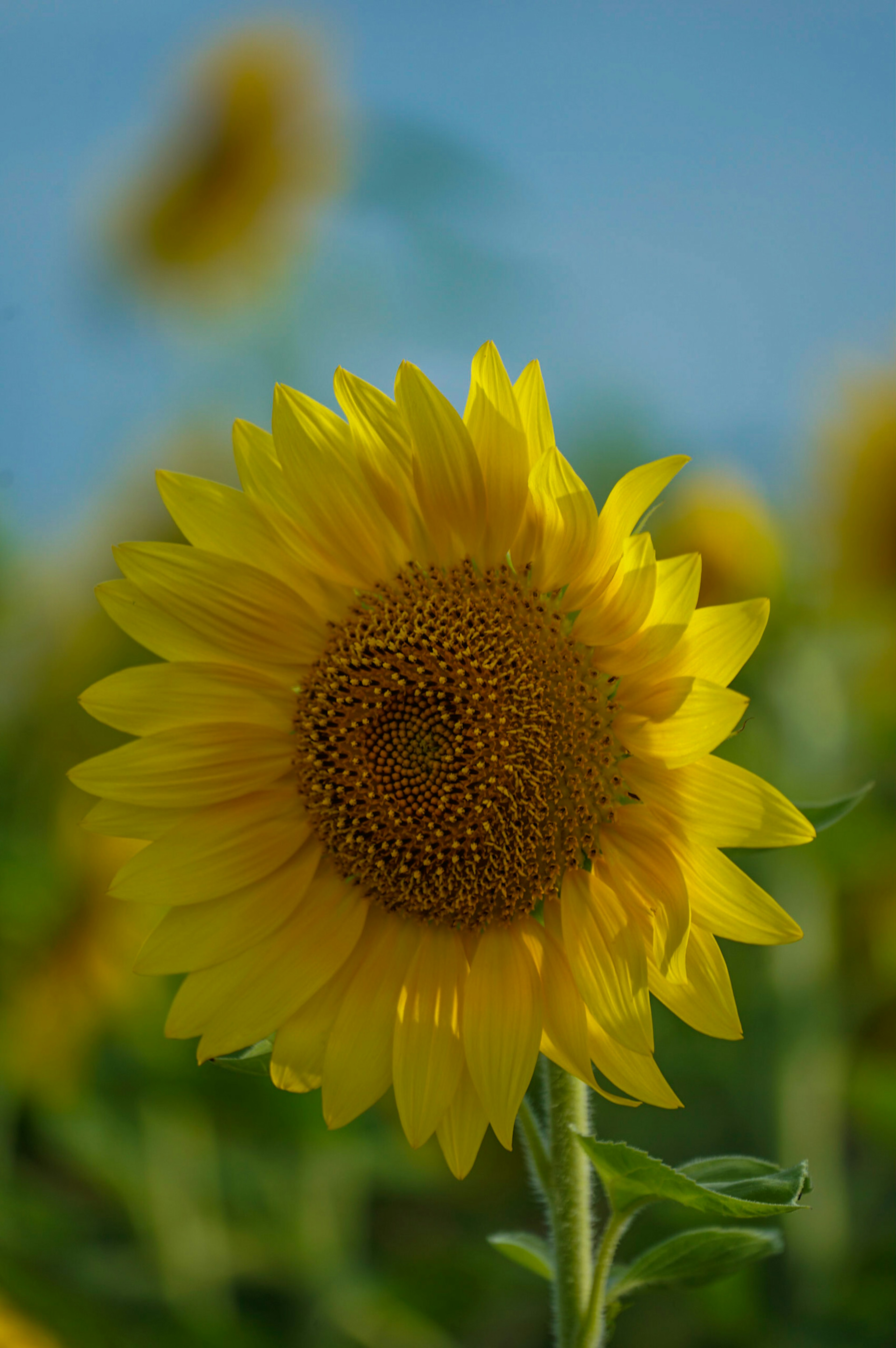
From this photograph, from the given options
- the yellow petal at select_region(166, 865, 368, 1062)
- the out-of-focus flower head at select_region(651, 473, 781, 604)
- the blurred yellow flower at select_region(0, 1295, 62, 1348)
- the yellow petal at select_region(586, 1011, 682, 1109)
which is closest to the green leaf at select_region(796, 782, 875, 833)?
the yellow petal at select_region(586, 1011, 682, 1109)

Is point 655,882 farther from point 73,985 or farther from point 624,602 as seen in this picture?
point 73,985

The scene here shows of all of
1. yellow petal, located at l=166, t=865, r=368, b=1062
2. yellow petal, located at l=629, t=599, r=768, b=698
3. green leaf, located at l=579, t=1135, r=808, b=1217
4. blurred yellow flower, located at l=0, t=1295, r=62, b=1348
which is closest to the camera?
green leaf, located at l=579, t=1135, r=808, b=1217

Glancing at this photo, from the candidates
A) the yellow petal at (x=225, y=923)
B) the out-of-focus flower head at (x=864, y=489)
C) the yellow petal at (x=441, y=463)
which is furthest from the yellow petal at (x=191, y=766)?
the out-of-focus flower head at (x=864, y=489)

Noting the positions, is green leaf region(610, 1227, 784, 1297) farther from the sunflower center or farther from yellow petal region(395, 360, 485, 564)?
yellow petal region(395, 360, 485, 564)

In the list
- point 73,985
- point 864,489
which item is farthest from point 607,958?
point 864,489

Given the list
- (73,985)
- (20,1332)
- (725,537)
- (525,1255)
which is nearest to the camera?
(525,1255)

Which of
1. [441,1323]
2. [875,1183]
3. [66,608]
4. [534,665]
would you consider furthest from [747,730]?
[66,608]

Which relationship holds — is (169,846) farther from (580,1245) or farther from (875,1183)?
(875,1183)
